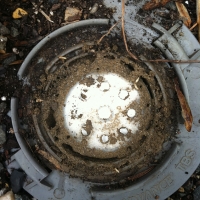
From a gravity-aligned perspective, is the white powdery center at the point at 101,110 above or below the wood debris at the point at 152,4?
below

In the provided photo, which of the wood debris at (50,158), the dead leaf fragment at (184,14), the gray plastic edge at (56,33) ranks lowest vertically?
the wood debris at (50,158)

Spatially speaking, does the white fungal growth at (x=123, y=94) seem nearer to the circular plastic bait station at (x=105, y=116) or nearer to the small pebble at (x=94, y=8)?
the circular plastic bait station at (x=105, y=116)

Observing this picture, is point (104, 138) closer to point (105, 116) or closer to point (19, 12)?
point (105, 116)

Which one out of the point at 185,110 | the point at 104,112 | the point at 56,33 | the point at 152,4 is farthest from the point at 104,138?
the point at 152,4

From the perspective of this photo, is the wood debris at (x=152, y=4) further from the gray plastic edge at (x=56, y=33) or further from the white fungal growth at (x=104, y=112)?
the white fungal growth at (x=104, y=112)

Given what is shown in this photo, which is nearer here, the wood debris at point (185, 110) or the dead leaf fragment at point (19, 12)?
the wood debris at point (185, 110)

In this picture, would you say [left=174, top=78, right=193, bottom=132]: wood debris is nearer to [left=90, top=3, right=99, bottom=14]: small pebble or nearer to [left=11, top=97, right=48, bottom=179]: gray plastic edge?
[left=90, top=3, right=99, bottom=14]: small pebble

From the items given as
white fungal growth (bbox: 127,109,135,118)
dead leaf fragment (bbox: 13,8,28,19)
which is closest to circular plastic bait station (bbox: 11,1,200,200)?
white fungal growth (bbox: 127,109,135,118)

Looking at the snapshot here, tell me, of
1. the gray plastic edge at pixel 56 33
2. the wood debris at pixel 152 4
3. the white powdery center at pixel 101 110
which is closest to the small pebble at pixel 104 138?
the white powdery center at pixel 101 110
